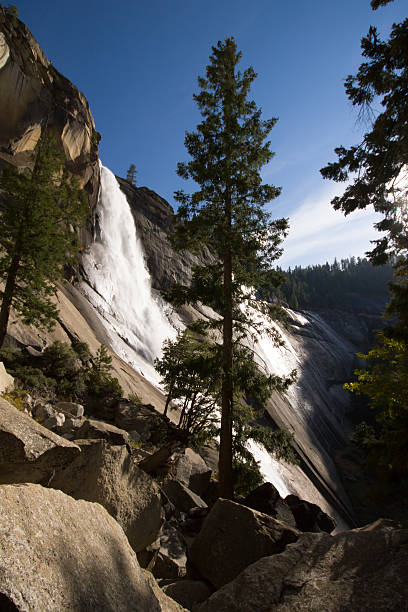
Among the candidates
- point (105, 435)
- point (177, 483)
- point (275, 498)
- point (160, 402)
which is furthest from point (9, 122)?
point (275, 498)

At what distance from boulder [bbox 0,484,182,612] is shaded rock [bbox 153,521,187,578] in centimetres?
252

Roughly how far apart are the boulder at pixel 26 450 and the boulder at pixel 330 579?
2409 mm

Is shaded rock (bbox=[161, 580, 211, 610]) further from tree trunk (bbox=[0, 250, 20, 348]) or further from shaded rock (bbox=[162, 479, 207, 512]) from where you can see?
tree trunk (bbox=[0, 250, 20, 348])

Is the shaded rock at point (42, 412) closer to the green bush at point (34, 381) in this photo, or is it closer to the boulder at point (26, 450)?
the green bush at point (34, 381)

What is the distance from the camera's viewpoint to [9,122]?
24.6 metres

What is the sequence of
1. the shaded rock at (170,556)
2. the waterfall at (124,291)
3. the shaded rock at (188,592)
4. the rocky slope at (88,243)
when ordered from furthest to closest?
1. the waterfall at (124,291)
2. the rocky slope at (88,243)
3. the shaded rock at (170,556)
4. the shaded rock at (188,592)

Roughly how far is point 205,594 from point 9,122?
31.4 meters

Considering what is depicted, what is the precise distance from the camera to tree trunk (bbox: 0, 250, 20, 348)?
11.5 m

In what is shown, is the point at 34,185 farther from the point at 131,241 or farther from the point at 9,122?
the point at 131,241

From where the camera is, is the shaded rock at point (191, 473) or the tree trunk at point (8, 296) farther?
the tree trunk at point (8, 296)

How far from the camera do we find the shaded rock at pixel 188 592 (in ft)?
14.7

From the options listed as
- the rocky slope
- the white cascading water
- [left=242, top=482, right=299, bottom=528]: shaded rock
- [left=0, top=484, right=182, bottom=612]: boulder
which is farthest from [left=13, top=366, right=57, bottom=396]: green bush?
[left=0, top=484, right=182, bottom=612]: boulder

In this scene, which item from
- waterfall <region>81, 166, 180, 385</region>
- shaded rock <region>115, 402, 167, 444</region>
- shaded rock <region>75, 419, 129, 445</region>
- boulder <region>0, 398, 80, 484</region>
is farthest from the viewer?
waterfall <region>81, 166, 180, 385</region>

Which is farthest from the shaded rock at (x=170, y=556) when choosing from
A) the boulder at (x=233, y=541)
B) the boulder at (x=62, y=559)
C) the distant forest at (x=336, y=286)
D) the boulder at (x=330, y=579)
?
the distant forest at (x=336, y=286)
